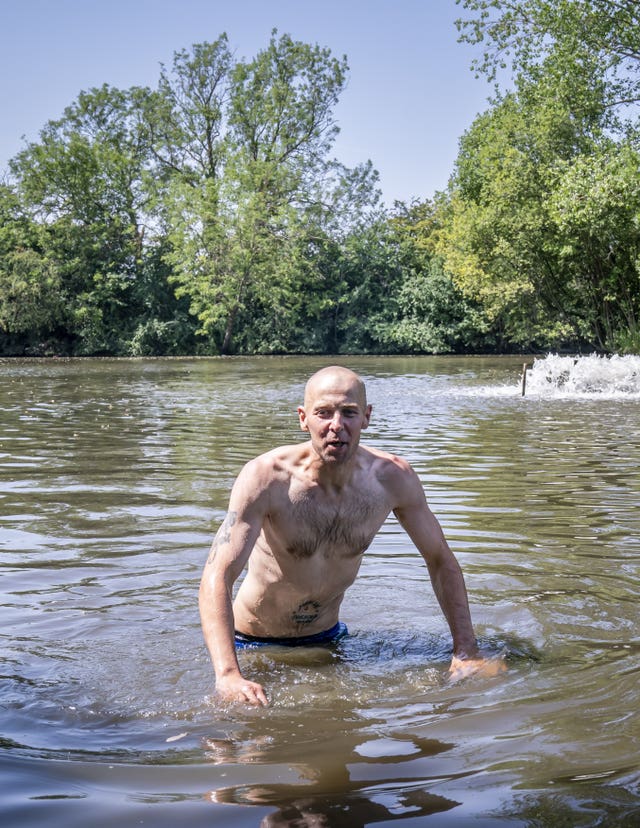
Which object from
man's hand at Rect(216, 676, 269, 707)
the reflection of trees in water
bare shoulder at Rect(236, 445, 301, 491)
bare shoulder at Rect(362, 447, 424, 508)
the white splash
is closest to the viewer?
the reflection of trees in water

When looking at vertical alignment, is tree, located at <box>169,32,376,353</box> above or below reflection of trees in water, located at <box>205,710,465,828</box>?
above

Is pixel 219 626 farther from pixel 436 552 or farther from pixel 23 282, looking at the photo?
pixel 23 282

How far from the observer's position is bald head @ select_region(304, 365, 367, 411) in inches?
171

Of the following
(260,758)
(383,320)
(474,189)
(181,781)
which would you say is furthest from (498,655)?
(383,320)

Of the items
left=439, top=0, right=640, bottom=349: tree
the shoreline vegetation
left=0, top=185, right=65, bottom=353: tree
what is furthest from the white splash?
left=0, top=185, right=65, bottom=353: tree

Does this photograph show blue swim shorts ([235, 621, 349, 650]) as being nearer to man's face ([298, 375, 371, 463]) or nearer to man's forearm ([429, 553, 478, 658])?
man's forearm ([429, 553, 478, 658])

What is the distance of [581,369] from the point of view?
968 inches

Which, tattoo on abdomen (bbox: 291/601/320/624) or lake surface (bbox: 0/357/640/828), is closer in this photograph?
lake surface (bbox: 0/357/640/828)

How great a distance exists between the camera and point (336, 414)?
434 cm

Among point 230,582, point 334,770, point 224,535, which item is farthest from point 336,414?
point 334,770

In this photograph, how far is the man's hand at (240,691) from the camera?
403cm

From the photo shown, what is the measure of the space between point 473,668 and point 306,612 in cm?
86

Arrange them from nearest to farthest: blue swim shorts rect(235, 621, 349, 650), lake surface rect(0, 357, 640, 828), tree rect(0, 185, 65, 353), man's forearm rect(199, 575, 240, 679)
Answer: lake surface rect(0, 357, 640, 828), man's forearm rect(199, 575, 240, 679), blue swim shorts rect(235, 621, 349, 650), tree rect(0, 185, 65, 353)

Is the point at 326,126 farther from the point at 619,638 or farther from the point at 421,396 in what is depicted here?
the point at 619,638
